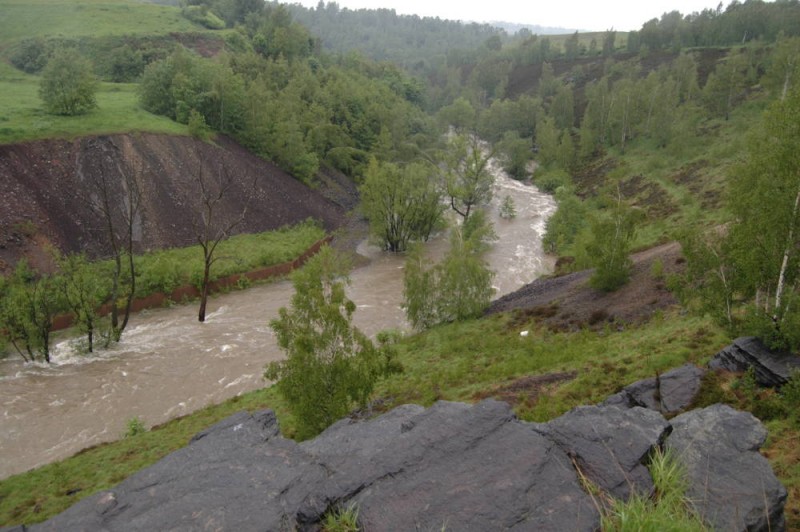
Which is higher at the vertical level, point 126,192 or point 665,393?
point 665,393

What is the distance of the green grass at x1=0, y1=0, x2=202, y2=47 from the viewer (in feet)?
284

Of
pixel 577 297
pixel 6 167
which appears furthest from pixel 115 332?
pixel 577 297

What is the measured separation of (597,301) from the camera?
27.4 metres

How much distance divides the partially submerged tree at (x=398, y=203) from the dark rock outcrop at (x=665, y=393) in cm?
3680

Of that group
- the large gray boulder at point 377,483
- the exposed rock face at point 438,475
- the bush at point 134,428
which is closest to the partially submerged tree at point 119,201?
the bush at point 134,428

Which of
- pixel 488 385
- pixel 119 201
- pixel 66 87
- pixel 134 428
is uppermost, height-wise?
pixel 66 87

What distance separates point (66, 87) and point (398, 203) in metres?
31.8

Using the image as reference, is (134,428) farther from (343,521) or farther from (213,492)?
(343,521)

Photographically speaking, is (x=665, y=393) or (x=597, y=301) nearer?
(x=665, y=393)

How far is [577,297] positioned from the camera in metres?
28.8

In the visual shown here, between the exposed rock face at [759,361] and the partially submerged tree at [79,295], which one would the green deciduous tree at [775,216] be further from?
the partially submerged tree at [79,295]

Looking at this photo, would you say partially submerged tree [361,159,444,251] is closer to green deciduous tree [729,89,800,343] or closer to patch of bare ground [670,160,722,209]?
patch of bare ground [670,160,722,209]

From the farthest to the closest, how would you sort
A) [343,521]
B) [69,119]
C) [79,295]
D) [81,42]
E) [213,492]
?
1. [81,42]
2. [69,119]
3. [79,295]
4. [213,492]
5. [343,521]

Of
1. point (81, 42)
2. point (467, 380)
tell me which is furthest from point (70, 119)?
point (81, 42)
